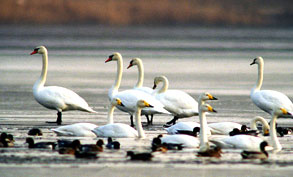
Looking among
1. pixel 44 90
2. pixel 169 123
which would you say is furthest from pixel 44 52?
pixel 169 123

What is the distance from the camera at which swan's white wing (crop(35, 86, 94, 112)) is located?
15.7m

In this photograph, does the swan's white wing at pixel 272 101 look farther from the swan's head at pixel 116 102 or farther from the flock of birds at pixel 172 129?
the swan's head at pixel 116 102

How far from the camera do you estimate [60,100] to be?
15750mm

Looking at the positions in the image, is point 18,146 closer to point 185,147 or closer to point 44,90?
point 185,147

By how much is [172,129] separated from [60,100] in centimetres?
306

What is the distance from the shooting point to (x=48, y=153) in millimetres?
11609

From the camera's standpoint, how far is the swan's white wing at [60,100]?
15727mm

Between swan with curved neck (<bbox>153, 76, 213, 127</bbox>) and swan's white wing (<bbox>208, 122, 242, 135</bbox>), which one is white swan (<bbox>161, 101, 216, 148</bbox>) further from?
swan with curved neck (<bbox>153, 76, 213, 127</bbox>)

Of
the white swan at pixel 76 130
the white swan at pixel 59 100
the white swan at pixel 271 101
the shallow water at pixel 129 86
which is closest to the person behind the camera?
the shallow water at pixel 129 86

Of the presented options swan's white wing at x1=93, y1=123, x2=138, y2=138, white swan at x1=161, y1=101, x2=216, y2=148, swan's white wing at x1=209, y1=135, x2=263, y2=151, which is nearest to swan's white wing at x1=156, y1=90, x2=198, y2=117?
swan's white wing at x1=93, y1=123, x2=138, y2=138

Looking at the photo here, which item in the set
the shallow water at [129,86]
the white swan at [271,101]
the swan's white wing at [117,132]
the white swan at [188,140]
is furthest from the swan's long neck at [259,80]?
the white swan at [188,140]

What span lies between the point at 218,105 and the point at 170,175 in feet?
26.5

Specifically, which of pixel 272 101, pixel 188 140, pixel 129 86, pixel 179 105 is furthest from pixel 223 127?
pixel 129 86

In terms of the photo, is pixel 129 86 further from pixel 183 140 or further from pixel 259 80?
pixel 183 140
